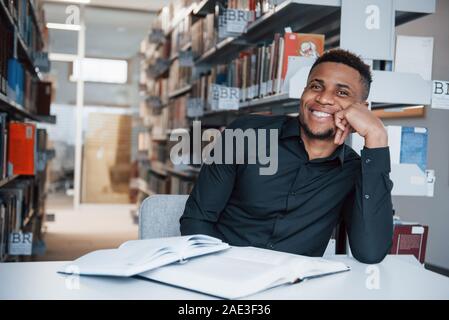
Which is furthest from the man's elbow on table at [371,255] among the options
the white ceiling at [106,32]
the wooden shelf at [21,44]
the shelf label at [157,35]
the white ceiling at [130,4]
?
the white ceiling at [106,32]

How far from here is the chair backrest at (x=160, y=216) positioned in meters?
1.54

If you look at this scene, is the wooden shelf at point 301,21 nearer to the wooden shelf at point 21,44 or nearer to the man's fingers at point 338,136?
the man's fingers at point 338,136

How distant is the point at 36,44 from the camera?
14.8 feet

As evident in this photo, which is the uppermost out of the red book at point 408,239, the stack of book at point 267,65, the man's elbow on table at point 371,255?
the stack of book at point 267,65

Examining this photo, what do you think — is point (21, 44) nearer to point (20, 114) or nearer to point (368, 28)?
point (20, 114)

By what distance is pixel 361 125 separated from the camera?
5.00ft

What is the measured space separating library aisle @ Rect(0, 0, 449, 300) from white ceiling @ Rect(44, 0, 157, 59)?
1.41 m

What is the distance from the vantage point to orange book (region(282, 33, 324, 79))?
2.38m

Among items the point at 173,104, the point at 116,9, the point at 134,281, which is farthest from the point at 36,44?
the point at 134,281

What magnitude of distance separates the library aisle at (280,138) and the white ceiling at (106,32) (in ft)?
4.63

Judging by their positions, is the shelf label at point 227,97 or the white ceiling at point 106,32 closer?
the shelf label at point 227,97

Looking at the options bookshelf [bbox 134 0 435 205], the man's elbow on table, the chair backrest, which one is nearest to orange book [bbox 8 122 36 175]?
bookshelf [bbox 134 0 435 205]
